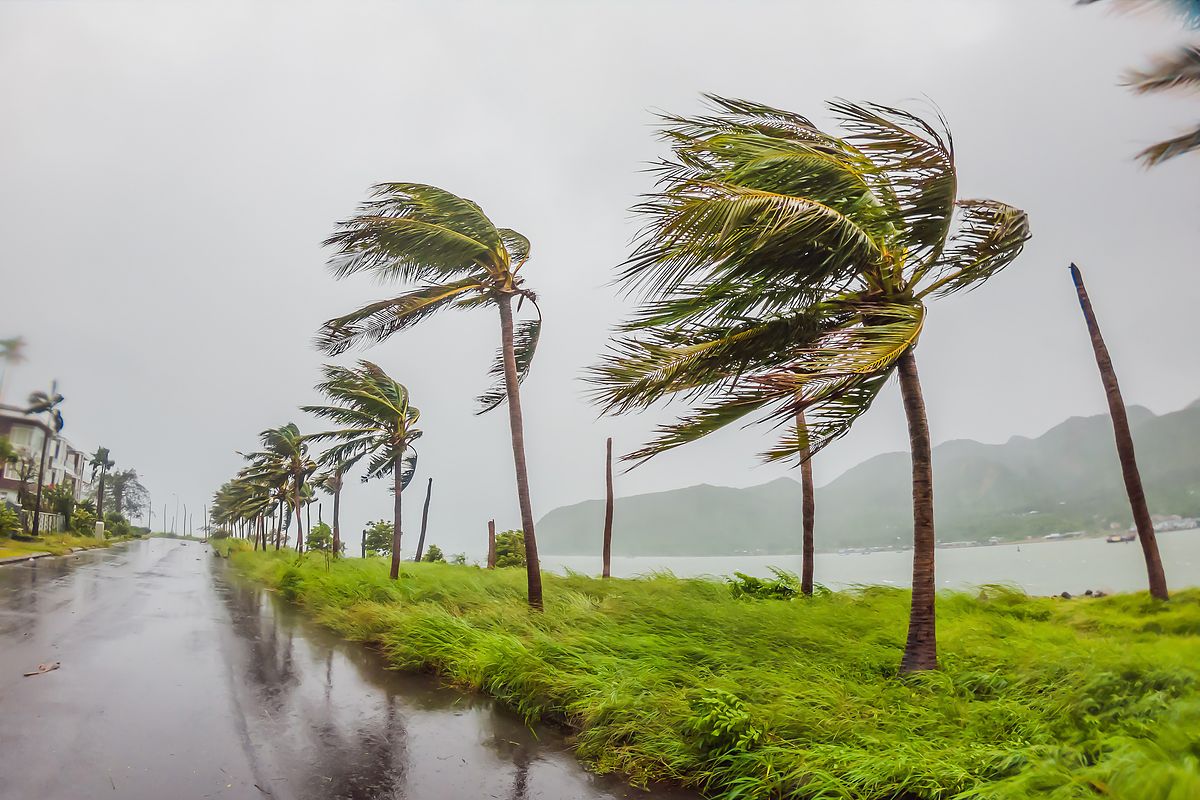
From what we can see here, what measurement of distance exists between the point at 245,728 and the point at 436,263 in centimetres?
735

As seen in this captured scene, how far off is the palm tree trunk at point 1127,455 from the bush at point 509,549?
2222 centimetres

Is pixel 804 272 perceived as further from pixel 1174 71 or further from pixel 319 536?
pixel 319 536

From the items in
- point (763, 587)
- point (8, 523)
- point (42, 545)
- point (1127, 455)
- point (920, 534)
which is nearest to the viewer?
point (920, 534)

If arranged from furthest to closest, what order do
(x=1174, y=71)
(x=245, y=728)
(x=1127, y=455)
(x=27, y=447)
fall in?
(x=27, y=447), (x=1127, y=455), (x=1174, y=71), (x=245, y=728)

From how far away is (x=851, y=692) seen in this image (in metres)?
4.59

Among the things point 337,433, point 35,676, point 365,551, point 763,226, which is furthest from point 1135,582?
point 365,551

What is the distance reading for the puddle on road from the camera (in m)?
3.83

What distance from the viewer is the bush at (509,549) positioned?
27.6 metres

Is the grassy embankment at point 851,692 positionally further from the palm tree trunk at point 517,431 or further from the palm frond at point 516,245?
the palm frond at point 516,245

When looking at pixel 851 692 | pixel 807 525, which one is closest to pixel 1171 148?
pixel 807 525

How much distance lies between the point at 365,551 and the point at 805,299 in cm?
4593

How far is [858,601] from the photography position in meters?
8.71

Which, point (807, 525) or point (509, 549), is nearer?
point (807, 525)

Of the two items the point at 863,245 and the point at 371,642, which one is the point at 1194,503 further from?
the point at 371,642
